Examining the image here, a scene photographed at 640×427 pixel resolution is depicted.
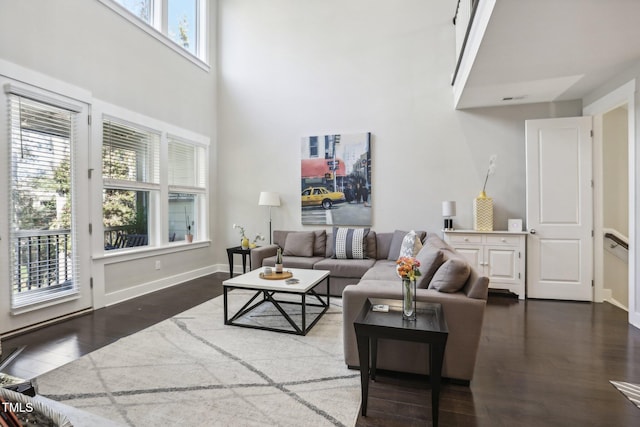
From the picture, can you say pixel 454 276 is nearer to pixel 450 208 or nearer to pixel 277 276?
pixel 277 276

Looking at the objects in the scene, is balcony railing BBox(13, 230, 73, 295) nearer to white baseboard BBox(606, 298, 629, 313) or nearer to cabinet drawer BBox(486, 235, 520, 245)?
cabinet drawer BBox(486, 235, 520, 245)

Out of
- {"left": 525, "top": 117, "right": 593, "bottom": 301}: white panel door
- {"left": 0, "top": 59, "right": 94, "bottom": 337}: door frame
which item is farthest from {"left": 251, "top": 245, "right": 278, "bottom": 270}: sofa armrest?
{"left": 525, "top": 117, "right": 593, "bottom": 301}: white panel door

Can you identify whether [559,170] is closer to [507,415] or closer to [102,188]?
[507,415]

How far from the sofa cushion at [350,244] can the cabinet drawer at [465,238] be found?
1187mm

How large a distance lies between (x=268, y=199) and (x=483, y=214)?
3221 mm

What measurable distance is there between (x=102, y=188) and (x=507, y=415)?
4423mm

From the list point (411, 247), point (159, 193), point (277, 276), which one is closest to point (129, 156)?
point (159, 193)

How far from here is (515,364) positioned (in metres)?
2.40

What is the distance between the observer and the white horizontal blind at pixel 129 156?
3939 mm

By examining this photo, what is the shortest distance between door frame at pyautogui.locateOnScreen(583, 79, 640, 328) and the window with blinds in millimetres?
5878

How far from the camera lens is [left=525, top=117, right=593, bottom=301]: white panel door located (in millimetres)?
3980

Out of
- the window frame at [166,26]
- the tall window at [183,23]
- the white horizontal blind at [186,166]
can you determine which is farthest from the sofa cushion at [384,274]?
the tall window at [183,23]

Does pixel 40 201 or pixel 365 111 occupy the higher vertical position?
pixel 365 111

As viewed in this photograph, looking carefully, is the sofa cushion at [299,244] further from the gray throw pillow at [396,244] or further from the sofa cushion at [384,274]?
the sofa cushion at [384,274]
